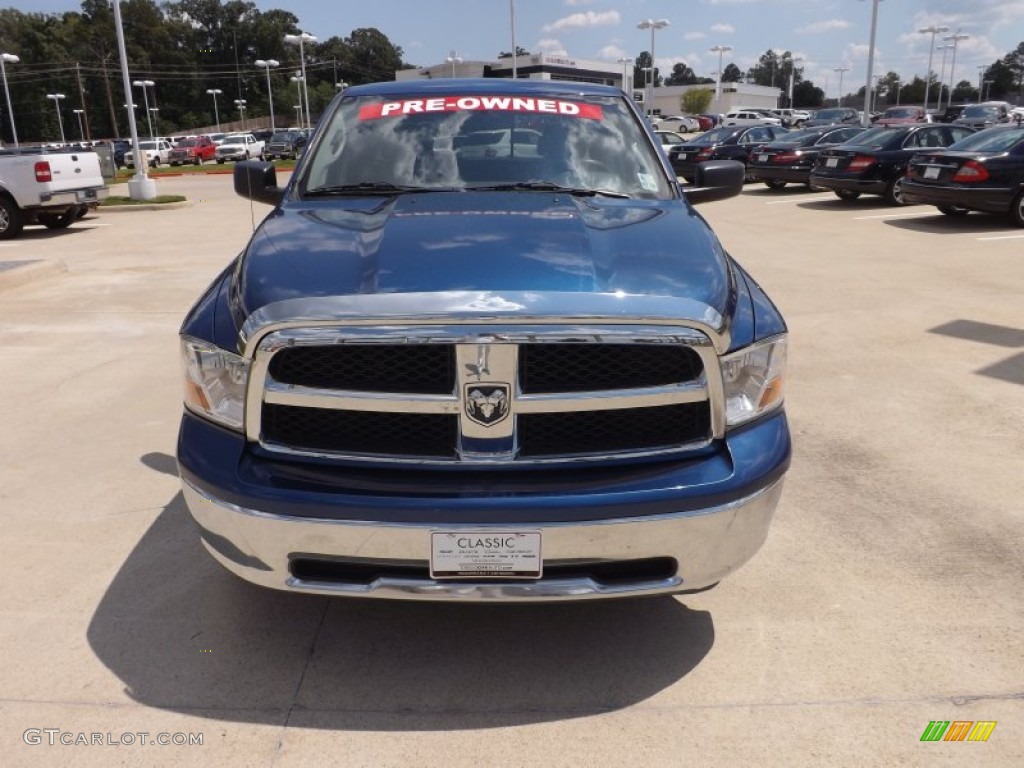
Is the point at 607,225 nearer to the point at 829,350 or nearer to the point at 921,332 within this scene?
the point at 829,350

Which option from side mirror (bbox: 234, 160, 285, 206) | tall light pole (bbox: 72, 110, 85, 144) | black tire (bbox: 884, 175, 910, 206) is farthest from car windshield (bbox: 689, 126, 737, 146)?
tall light pole (bbox: 72, 110, 85, 144)

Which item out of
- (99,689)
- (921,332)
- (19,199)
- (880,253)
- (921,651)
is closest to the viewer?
(99,689)

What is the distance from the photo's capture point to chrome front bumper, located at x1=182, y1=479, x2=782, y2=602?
2.44 meters

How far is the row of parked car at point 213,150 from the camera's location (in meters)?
49.0

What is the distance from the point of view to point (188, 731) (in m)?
2.58

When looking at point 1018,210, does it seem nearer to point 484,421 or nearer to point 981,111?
point 484,421

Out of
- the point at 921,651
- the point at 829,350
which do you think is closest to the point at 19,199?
the point at 829,350

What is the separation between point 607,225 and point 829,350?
4208mm

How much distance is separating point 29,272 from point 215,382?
8.80 m

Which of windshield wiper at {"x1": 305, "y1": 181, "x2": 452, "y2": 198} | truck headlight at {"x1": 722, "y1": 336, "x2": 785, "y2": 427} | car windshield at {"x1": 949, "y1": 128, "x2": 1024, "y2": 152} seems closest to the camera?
truck headlight at {"x1": 722, "y1": 336, "x2": 785, "y2": 427}

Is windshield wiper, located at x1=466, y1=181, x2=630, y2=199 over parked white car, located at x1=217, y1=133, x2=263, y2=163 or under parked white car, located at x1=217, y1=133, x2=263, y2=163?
over

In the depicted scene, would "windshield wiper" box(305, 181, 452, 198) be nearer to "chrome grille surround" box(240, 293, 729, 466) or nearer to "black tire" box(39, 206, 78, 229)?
"chrome grille surround" box(240, 293, 729, 466)

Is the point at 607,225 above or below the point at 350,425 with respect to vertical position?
above

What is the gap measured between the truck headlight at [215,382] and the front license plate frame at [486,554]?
2.44ft
